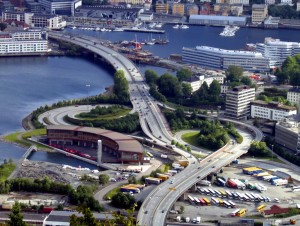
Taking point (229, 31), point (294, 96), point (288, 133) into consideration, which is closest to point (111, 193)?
point (288, 133)

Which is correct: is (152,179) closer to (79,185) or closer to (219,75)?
(79,185)

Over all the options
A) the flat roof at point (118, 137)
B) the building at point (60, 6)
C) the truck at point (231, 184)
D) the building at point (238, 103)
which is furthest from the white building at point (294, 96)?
the building at point (60, 6)

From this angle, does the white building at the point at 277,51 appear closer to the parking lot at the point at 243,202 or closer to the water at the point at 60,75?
the water at the point at 60,75

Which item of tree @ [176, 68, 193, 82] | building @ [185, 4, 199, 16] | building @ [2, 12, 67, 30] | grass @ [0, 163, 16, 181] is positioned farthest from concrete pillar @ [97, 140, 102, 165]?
building @ [185, 4, 199, 16]

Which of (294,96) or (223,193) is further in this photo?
(294,96)

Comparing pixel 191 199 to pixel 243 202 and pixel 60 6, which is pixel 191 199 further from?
pixel 60 6

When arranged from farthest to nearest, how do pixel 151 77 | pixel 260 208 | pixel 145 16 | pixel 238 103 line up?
pixel 145 16
pixel 151 77
pixel 238 103
pixel 260 208

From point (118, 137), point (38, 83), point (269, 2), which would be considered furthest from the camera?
point (269, 2)

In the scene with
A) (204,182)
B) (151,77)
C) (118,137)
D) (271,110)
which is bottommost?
(204,182)
